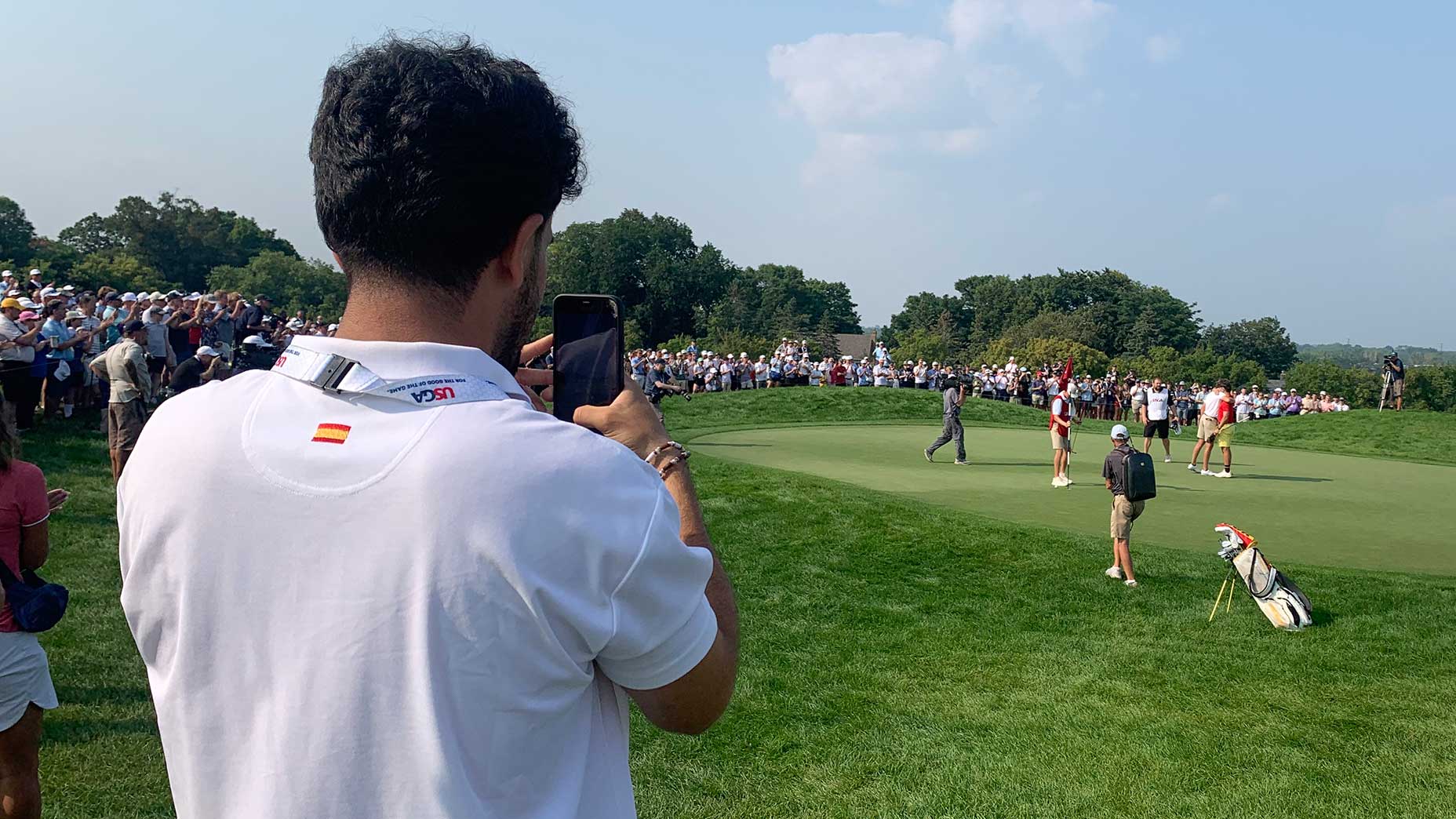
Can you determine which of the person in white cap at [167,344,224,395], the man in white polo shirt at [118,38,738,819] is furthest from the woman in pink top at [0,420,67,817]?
the person in white cap at [167,344,224,395]

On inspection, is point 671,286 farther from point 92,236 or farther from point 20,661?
point 20,661

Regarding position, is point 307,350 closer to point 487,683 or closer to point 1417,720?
point 487,683

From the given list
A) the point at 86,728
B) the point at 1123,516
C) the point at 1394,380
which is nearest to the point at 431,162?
the point at 86,728

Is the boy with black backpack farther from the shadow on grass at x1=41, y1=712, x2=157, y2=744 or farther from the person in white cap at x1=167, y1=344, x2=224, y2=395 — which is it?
the person in white cap at x1=167, y1=344, x2=224, y2=395

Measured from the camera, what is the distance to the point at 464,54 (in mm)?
1568

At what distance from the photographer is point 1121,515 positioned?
11117mm

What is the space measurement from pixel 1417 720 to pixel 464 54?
8899 millimetres

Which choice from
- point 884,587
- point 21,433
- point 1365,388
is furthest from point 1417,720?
point 1365,388

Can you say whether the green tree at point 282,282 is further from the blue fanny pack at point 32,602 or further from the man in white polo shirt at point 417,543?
the man in white polo shirt at point 417,543

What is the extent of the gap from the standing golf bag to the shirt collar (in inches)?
408

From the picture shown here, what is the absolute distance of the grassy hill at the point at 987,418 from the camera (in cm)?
2895

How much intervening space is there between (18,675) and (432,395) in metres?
4.25

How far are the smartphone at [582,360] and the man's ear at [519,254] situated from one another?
114mm

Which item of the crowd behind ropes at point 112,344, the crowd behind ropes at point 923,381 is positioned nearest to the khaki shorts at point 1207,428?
the crowd behind ropes at point 923,381
